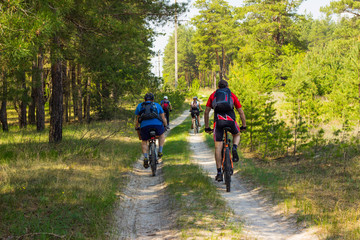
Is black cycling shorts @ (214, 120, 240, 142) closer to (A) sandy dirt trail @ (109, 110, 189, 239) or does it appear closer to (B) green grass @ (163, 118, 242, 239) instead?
(B) green grass @ (163, 118, 242, 239)

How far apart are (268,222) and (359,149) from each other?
7.69m

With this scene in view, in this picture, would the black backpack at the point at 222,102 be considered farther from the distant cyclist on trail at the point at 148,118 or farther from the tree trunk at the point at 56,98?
the tree trunk at the point at 56,98

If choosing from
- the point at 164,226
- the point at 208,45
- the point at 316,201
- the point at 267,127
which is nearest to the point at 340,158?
the point at 267,127

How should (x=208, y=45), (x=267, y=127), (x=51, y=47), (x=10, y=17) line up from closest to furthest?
1. (x=10, y=17)
2. (x=51, y=47)
3. (x=267, y=127)
4. (x=208, y=45)

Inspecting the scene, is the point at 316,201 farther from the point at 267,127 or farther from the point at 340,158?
the point at 267,127

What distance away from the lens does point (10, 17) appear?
208 inches

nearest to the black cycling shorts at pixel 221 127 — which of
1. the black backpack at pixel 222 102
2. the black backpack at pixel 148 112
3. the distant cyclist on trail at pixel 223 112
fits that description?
the distant cyclist on trail at pixel 223 112

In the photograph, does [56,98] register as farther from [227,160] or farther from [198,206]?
[198,206]

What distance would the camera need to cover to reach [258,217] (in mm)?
5855

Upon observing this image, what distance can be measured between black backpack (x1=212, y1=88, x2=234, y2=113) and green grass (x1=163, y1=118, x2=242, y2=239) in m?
1.85

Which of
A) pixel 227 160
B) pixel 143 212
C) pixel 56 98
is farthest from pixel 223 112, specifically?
pixel 56 98

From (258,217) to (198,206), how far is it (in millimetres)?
1127

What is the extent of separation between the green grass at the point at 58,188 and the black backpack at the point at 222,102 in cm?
295

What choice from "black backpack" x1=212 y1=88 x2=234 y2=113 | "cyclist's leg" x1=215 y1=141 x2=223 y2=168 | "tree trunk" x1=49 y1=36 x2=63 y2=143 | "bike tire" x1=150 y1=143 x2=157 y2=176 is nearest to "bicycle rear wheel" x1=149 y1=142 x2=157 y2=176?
"bike tire" x1=150 y1=143 x2=157 y2=176
